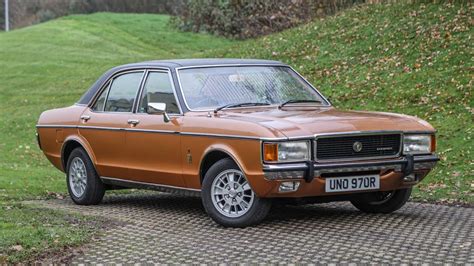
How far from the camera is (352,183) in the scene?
804 centimetres

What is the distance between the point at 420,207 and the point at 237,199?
2429 millimetres

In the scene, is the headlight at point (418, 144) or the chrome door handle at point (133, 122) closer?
the headlight at point (418, 144)

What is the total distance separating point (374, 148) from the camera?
26.8ft

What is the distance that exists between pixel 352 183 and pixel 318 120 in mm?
654

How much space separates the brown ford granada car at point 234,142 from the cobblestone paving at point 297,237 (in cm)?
29

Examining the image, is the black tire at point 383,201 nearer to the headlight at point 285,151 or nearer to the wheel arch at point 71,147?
the headlight at point 285,151

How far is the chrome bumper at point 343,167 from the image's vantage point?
771cm

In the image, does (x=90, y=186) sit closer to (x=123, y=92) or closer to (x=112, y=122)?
(x=112, y=122)

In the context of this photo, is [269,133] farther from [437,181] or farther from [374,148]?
[437,181]

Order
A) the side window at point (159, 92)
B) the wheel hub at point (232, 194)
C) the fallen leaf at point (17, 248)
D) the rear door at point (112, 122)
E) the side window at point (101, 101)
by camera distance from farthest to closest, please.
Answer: the side window at point (101, 101), the rear door at point (112, 122), the side window at point (159, 92), the wheel hub at point (232, 194), the fallen leaf at point (17, 248)

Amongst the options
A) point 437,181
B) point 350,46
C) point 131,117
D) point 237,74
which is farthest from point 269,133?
point 350,46

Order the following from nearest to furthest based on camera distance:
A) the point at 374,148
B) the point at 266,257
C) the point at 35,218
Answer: the point at 266,257, the point at 374,148, the point at 35,218

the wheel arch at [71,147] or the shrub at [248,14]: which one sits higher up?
the shrub at [248,14]

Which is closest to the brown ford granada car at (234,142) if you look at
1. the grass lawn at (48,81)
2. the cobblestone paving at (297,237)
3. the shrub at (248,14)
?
the cobblestone paving at (297,237)
